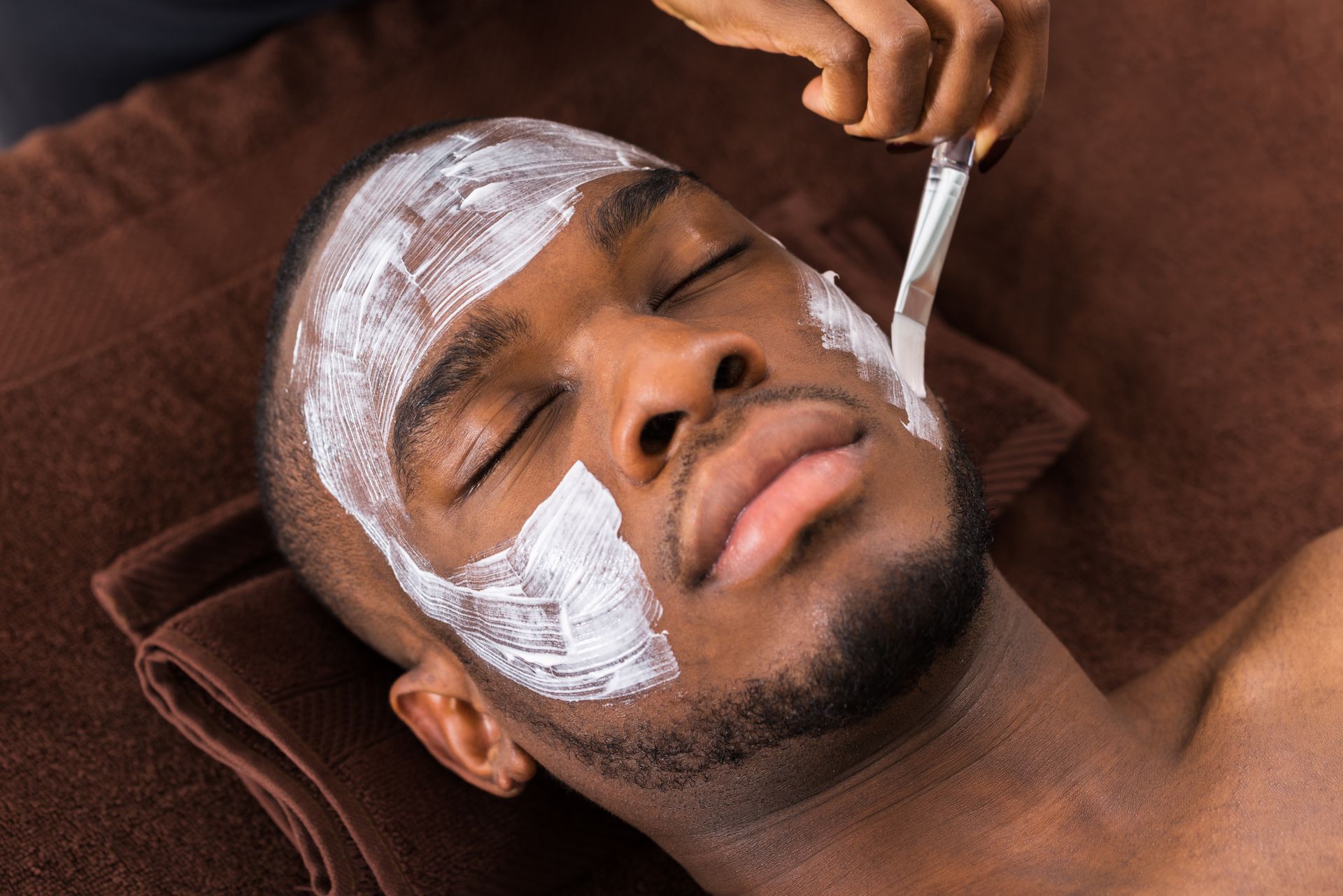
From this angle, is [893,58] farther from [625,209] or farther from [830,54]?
[625,209]

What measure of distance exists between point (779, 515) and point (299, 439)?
598mm

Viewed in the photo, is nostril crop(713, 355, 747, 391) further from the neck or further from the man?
the neck

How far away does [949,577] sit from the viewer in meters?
0.97

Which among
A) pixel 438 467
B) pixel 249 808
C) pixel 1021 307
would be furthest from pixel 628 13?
pixel 249 808

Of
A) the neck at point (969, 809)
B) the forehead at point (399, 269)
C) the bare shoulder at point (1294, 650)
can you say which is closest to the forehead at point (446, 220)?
the forehead at point (399, 269)

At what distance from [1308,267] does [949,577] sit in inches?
41.6

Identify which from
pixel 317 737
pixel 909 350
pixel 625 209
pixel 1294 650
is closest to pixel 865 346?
pixel 909 350

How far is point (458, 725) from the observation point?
1.29 m

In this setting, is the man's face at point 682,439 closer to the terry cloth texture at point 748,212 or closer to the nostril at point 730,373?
the nostril at point 730,373

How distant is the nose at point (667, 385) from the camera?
96 centimetres

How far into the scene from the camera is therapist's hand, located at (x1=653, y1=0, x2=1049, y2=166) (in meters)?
1.05

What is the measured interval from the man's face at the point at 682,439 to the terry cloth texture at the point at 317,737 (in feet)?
0.83

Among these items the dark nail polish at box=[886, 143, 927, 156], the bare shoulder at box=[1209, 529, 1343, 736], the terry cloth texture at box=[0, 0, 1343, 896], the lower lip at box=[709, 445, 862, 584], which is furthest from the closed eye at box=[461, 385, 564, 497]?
the bare shoulder at box=[1209, 529, 1343, 736]

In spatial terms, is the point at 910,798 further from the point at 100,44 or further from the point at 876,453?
the point at 100,44
